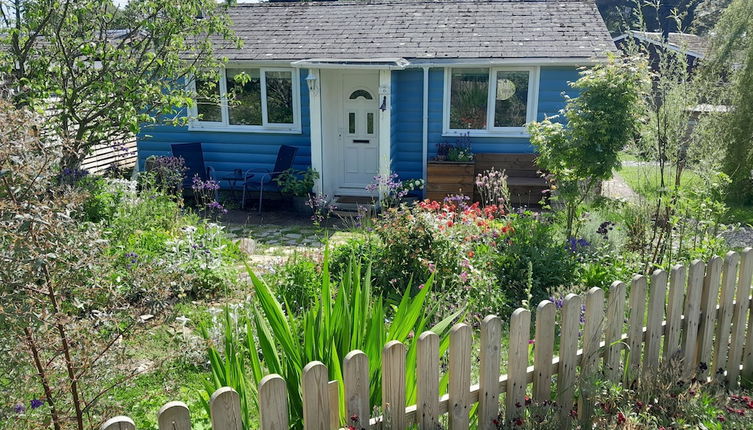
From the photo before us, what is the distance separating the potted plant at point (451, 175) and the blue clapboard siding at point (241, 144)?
2458mm

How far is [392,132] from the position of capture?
11734 mm

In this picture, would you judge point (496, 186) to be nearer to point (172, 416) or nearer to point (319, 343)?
point (319, 343)

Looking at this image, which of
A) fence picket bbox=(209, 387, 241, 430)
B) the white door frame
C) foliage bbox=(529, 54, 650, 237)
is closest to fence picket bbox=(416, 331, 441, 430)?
fence picket bbox=(209, 387, 241, 430)

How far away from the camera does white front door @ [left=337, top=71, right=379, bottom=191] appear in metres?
12.2

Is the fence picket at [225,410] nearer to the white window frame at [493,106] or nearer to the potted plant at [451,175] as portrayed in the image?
the potted plant at [451,175]

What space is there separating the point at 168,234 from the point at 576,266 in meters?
4.45

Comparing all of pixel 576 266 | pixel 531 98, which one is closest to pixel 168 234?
pixel 576 266

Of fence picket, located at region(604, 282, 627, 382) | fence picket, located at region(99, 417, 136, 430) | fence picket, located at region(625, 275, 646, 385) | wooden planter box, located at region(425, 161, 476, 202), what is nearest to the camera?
fence picket, located at region(99, 417, 136, 430)

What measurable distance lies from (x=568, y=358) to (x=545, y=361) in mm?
183

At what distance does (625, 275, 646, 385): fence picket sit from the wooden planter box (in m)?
7.65

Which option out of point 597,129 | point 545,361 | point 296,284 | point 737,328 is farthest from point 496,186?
point 545,361

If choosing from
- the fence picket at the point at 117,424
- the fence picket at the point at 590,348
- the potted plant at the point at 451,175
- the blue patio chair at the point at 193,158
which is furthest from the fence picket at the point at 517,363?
the blue patio chair at the point at 193,158

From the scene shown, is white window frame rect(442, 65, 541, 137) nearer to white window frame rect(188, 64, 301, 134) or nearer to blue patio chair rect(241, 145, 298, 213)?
white window frame rect(188, 64, 301, 134)

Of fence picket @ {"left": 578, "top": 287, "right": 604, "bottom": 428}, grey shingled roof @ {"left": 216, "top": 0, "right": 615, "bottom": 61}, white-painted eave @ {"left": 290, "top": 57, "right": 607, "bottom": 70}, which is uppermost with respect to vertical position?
grey shingled roof @ {"left": 216, "top": 0, "right": 615, "bottom": 61}
